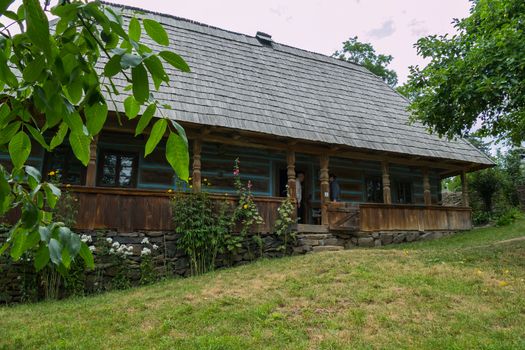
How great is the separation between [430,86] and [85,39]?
8.91m

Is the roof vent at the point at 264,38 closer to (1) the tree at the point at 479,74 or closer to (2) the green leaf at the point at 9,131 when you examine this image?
(1) the tree at the point at 479,74

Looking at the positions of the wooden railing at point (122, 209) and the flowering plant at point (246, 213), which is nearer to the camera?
the wooden railing at point (122, 209)

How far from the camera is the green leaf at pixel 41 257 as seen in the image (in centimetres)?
104

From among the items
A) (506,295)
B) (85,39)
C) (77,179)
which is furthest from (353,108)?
(85,39)

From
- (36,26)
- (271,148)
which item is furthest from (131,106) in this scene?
(271,148)

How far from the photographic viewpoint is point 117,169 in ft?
34.9

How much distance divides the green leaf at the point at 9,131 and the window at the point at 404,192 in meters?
15.2

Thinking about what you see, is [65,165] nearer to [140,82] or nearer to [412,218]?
[412,218]

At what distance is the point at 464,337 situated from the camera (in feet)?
13.0

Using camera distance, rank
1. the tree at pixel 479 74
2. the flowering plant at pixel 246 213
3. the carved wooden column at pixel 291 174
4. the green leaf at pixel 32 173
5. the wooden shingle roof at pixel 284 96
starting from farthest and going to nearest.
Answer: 1. the wooden shingle roof at pixel 284 96
2. the carved wooden column at pixel 291 174
3. the flowering plant at pixel 246 213
4. the tree at pixel 479 74
5. the green leaf at pixel 32 173

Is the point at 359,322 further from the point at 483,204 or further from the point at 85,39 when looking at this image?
the point at 483,204

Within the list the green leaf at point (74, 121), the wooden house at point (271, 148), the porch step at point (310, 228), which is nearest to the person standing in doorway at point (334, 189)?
the wooden house at point (271, 148)

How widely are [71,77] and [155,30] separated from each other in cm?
20

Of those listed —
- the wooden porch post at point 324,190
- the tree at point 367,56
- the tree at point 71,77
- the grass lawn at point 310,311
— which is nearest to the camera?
the tree at point 71,77
